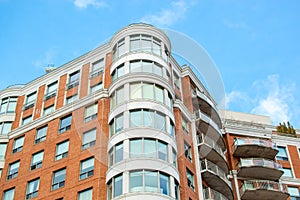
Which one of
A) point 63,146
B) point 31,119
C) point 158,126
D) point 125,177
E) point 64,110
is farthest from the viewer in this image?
point 31,119

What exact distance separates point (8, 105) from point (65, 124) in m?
9.29

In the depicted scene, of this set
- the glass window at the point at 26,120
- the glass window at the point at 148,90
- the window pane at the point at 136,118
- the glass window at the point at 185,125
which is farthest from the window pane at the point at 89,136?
the glass window at the point at 26,120

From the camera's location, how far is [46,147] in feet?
124

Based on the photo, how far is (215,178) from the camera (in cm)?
3775

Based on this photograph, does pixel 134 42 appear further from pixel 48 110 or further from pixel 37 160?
pixel 37 160

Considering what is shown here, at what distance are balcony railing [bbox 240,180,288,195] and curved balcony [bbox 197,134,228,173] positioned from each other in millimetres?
2535

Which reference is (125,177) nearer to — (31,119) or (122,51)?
(122,51)

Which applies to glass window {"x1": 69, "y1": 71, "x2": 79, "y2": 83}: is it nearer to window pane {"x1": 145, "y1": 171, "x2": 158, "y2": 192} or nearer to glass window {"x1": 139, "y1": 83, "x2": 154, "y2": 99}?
glass window {"x1": 139, "y1": 83, "x2": 154, "y2": 99}

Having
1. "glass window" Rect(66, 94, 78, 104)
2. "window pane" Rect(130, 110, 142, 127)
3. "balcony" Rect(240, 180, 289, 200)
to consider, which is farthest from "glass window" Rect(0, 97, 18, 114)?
"balcony" Rect(240, 180, 289, 200)

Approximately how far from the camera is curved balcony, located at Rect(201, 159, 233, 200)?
122ft

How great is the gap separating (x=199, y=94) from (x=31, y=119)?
16.3m

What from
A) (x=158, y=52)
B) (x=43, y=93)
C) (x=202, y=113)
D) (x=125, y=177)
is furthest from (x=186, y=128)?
(x=43, y=93)

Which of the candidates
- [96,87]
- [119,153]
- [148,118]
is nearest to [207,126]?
[148,118]

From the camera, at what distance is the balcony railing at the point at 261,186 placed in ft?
137
